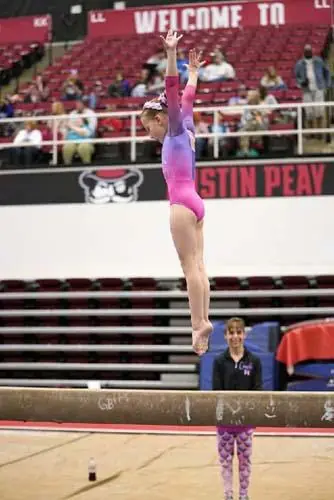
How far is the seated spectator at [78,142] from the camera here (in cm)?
1273

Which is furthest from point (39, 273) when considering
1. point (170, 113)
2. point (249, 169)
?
point (170, 113)

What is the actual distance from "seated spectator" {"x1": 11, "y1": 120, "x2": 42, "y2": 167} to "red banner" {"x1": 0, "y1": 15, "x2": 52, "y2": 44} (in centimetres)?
1040

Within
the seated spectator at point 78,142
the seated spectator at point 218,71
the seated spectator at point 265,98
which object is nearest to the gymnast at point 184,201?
the seated spectator at point 78,142

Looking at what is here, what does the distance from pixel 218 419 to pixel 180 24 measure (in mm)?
18601

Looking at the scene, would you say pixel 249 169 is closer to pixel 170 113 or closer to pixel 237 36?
pixel 170 113

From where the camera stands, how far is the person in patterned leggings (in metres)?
6.51

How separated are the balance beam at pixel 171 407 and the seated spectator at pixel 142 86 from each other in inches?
445

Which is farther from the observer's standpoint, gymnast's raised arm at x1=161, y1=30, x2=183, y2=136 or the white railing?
the white railing

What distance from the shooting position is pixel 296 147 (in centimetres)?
1300

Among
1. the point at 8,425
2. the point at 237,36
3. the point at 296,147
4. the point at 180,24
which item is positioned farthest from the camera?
the point at 180,24

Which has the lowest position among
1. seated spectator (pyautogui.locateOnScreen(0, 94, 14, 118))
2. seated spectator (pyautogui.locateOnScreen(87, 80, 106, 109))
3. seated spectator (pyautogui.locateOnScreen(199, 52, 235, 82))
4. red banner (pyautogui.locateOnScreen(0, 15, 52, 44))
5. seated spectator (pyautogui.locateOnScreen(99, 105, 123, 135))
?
seated spectator (pyautogui.locateOnScreen(99, 105, 123, 135))

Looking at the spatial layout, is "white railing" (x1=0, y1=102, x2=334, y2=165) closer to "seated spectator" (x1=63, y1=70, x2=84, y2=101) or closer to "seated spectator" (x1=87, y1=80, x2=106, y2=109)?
"seated spectator" (x1=87, y1=80, x2=106, y2=109)

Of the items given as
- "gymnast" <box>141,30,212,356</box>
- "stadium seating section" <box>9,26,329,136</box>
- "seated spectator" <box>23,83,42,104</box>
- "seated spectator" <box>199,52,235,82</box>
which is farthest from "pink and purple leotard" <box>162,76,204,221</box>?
"seated spectator" <box>23,83,42,104</box>

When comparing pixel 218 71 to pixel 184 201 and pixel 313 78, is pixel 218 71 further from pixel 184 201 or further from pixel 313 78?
pixel 184 201
